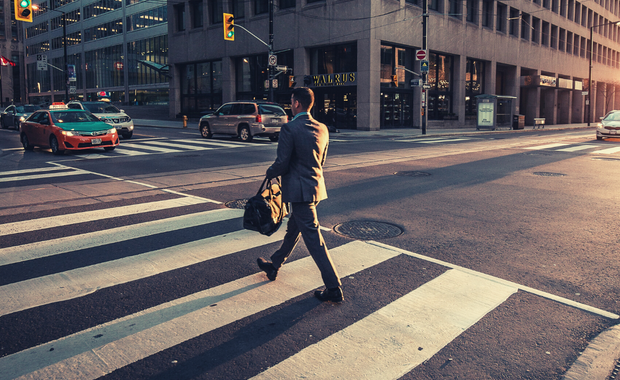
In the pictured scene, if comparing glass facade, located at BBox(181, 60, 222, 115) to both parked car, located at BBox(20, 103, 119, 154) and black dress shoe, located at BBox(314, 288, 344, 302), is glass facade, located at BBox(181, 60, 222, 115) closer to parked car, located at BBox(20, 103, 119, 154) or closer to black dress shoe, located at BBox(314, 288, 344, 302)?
parked car, located at BBox(20, 103, 119, 154)

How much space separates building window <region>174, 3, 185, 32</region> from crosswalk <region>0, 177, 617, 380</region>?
44882 millimetres

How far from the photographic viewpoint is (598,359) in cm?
334

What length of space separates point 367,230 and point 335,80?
29.5 metres

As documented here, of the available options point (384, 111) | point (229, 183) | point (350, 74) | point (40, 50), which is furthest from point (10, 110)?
point (40, 50)

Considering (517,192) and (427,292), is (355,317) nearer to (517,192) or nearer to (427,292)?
(427,292)

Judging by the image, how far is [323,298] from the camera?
171 inches

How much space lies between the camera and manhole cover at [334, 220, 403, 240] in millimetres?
6414

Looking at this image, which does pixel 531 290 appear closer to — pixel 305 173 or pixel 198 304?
pixel 305 173

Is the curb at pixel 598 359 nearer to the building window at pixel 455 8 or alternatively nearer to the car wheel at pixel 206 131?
the car wheel at pixel 206 131

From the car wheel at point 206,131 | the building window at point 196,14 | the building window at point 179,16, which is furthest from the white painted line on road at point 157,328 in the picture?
the building window at point 179,16

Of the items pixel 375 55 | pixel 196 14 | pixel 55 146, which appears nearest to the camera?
pixel 55 146

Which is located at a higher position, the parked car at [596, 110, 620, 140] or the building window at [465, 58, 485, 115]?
the building window at [465, 58, 485, 115]

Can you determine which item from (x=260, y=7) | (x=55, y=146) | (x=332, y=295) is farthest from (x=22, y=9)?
(x=260, y=7)

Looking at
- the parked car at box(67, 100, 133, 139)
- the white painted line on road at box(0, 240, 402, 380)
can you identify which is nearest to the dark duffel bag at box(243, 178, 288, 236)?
the white painted line on road at box(0, 240, 402, 380)
